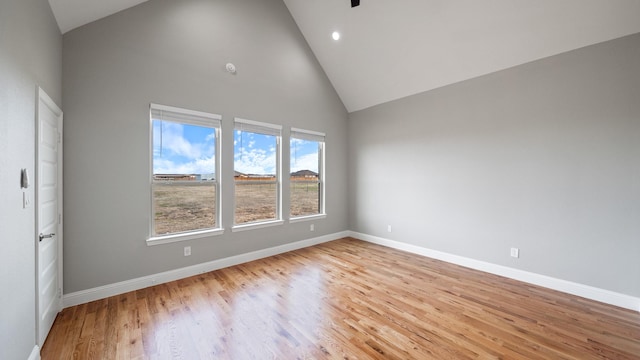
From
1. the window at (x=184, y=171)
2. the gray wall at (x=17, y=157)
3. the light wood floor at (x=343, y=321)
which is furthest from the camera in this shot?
the window at (x=184, y=171)

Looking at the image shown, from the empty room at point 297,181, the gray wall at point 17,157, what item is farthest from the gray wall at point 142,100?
the gray wall at point 17,157

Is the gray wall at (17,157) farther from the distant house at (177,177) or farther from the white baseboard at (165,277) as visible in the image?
the distant house at (177,177)

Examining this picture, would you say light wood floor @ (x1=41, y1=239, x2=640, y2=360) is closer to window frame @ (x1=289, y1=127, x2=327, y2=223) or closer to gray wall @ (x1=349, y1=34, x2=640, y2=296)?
gray wall @ (x1=349, y1=34, x2=640, y2=296)

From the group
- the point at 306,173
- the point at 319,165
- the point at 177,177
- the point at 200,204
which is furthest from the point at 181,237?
the point at 319,165

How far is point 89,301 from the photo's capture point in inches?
101

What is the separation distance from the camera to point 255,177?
4.02 metres

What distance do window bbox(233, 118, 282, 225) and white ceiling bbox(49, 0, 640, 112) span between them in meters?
1.90

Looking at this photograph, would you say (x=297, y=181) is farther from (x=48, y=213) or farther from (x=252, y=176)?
(x=48, y=213)

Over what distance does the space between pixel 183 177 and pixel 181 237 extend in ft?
2.68

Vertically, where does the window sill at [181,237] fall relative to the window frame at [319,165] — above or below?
below

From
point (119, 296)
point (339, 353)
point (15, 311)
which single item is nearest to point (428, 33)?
point (339, 353)

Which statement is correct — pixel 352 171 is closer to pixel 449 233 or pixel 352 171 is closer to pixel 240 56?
pixel 449 233

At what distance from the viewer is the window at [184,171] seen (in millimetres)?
3080

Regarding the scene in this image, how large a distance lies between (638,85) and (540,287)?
8.16ft
